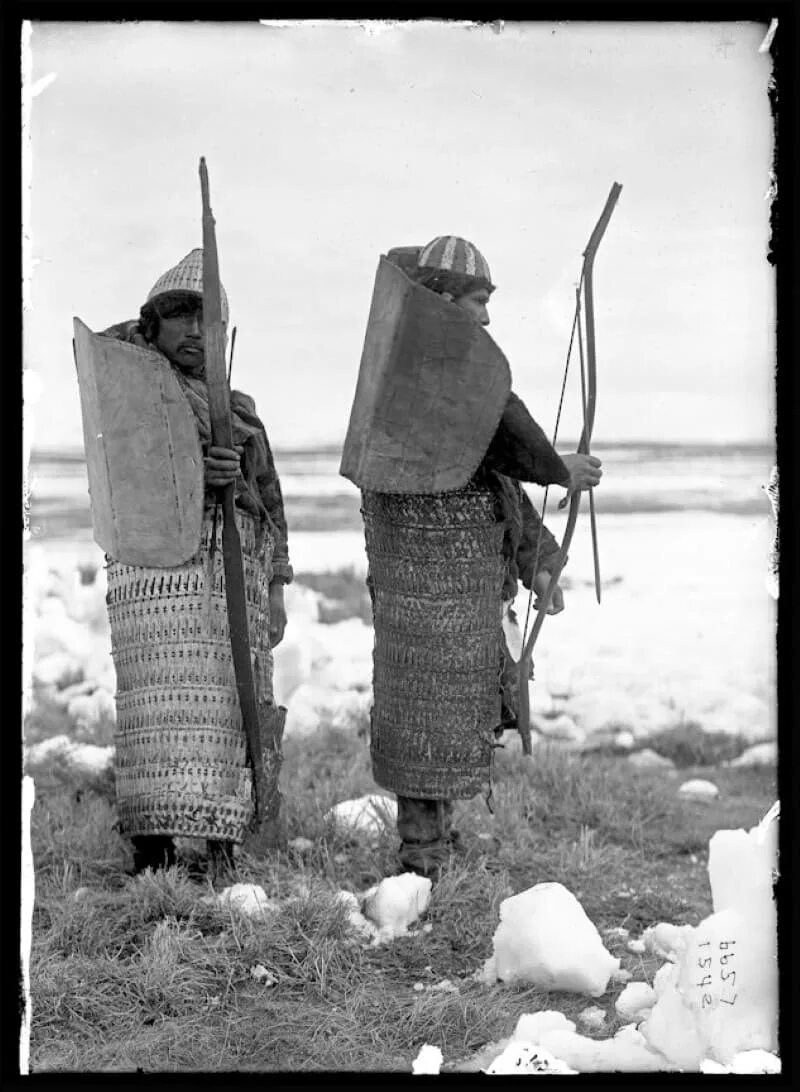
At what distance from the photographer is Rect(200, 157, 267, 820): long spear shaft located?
3.29 m

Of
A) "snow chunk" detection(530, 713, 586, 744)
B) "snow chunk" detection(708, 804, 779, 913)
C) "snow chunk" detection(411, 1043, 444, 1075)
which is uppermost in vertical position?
"snow chunk" detection(708, 804, 779, 913)

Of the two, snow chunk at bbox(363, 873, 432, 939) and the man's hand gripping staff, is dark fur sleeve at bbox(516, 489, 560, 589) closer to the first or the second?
the man's hand gripping staff

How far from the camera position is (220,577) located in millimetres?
3885

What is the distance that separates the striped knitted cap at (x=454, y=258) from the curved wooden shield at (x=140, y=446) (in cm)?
75

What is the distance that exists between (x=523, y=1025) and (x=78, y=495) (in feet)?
13.6

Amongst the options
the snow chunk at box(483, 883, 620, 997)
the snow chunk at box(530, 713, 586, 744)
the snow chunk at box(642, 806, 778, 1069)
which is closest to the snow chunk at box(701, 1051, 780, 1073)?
the snow chunk at box(642, 806, 778, 1069)

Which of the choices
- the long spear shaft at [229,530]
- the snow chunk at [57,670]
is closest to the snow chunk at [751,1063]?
the long spear shaft at [229,530]

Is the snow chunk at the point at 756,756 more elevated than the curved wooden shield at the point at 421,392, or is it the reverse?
the curved wooden shield at the point at 421,392

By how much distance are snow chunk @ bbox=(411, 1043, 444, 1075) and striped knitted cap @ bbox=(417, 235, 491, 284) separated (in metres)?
1.91

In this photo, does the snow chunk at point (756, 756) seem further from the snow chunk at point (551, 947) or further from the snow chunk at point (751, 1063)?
the snow chunk at point (751, 1063)

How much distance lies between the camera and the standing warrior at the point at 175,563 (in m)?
3.62

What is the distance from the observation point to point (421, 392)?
3367 millimetres
